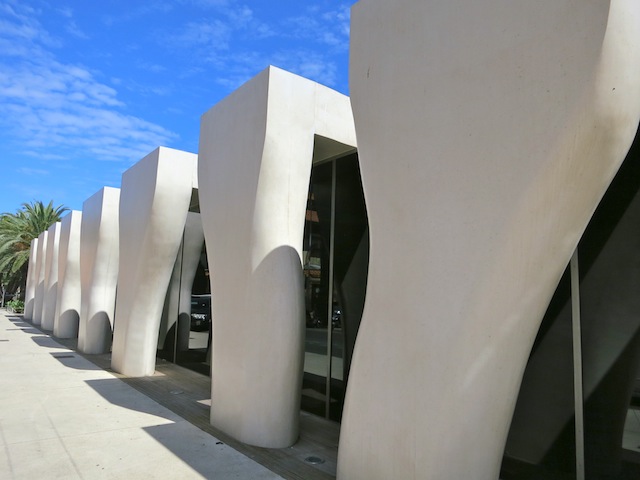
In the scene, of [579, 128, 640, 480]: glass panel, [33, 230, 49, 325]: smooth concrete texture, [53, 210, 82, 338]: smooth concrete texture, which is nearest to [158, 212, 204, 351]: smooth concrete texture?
[53, 210, 82, 338]: smooth concrete texture

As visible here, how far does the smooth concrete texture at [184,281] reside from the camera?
12.6 meters

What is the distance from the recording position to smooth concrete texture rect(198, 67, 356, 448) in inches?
239

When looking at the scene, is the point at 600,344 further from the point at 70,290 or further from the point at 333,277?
the point at 70,290

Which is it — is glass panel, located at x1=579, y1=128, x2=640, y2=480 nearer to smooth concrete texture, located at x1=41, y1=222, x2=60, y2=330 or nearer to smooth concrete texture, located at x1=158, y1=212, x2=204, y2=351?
smooth concrete texture, located at x1=158, y1=212, x2=204, y2=351

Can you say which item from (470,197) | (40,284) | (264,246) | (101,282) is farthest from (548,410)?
(40,284)

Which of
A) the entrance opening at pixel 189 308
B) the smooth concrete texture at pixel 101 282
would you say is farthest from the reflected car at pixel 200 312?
the smooth concrete texture at pixel 101 282

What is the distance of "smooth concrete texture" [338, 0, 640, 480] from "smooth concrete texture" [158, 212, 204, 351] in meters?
8.94

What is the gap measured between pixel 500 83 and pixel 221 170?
4.76 m

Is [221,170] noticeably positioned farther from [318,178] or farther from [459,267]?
[459,267]

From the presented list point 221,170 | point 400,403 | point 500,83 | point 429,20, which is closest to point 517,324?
point 400,403

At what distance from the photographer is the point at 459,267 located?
12.5ft

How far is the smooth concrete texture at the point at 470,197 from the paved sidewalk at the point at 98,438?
194cm

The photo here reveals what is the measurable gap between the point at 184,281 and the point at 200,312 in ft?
3.95

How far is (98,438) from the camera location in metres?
6.05
